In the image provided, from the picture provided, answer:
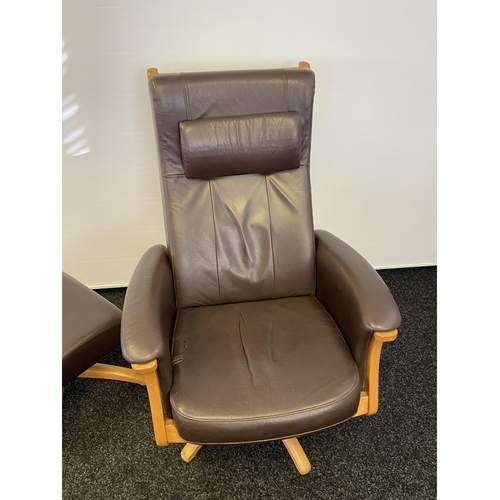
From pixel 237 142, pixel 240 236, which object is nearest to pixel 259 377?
pixel 240 236

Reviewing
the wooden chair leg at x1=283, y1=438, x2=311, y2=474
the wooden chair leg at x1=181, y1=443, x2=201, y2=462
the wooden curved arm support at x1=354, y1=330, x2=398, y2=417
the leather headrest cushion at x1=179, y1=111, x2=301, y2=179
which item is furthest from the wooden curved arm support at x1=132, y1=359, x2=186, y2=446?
the leather headrest cushion at x1=179, y1=111, x2=301, y2=179

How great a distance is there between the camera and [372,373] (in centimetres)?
133

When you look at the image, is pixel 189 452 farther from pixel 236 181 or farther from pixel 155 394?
pixel 236 181

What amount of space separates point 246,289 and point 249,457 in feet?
1.90

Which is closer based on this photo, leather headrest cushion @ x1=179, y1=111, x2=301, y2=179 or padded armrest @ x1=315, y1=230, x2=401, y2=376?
padded armrest @ x1=315, y1=230, x2=401, y2=376

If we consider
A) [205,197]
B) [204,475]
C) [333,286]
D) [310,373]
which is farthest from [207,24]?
[204,475]

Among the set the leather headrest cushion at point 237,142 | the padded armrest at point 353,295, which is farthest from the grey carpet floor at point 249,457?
the leather headrest cushion at point 237,142

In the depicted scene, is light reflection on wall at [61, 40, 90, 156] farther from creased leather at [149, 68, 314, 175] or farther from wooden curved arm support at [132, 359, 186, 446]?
wooden curved arm support at [132, 359, 186, 446]

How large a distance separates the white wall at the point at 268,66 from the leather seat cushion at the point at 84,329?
566 mm

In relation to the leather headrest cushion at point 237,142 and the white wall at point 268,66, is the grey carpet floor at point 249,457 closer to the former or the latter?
the white wall at point 268,66

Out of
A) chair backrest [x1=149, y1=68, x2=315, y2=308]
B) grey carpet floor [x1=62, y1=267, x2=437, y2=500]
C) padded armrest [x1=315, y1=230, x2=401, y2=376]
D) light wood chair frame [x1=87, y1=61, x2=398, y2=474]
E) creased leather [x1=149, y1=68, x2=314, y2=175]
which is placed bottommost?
grey carpet floor [x1=62, y1=267, x2=437, y2=500]

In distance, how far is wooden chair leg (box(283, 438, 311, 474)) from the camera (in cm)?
148

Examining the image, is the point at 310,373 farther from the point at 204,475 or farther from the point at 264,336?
the point at 204,475

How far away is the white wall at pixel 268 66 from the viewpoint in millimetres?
1824
